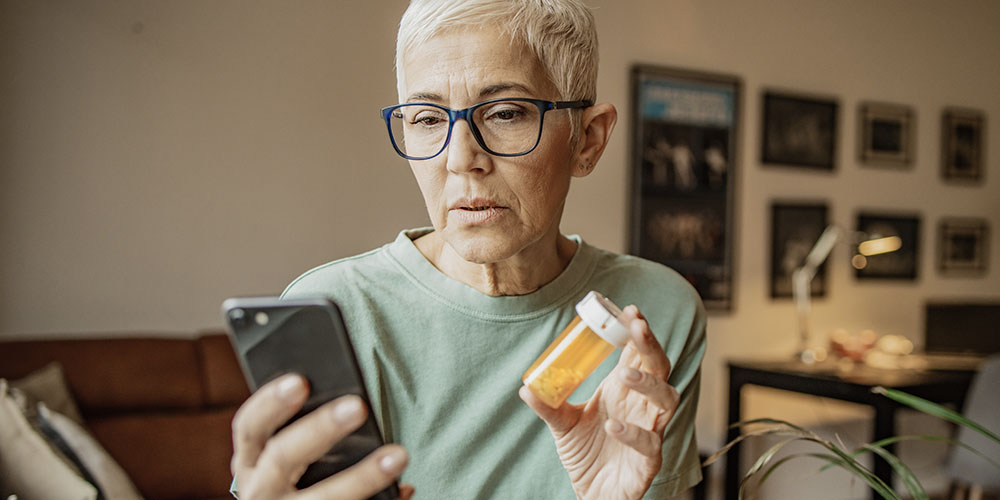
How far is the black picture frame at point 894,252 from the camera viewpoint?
4.11 metres

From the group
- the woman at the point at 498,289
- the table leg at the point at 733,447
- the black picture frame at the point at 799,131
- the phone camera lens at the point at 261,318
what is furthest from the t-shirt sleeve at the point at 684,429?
the black picture frame at the point at 799,131

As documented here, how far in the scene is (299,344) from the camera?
0.60m

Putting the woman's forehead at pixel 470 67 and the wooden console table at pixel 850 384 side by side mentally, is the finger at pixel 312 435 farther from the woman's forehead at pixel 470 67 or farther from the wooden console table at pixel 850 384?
the wooden console table at pixel 850 384

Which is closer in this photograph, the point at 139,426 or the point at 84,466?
the point at 84,466

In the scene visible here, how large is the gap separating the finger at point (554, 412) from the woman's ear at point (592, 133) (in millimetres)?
325

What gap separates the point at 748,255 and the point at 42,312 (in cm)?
287

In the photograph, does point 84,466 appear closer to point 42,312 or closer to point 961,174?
point 42,312

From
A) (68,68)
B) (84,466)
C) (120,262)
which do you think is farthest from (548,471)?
(68,68)

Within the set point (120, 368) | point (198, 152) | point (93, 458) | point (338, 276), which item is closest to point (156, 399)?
point (120, 368)

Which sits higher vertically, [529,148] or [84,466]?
[529,148]

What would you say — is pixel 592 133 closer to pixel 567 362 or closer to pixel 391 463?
pixel 567 362

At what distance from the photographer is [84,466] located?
1.98 metres

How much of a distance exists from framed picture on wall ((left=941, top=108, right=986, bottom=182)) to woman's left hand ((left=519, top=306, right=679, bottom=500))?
4247 millimetres

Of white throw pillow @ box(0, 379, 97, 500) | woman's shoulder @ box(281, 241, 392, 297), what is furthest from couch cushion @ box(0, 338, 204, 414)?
woman's shoulder @ box(281, 241, 392, 297)
